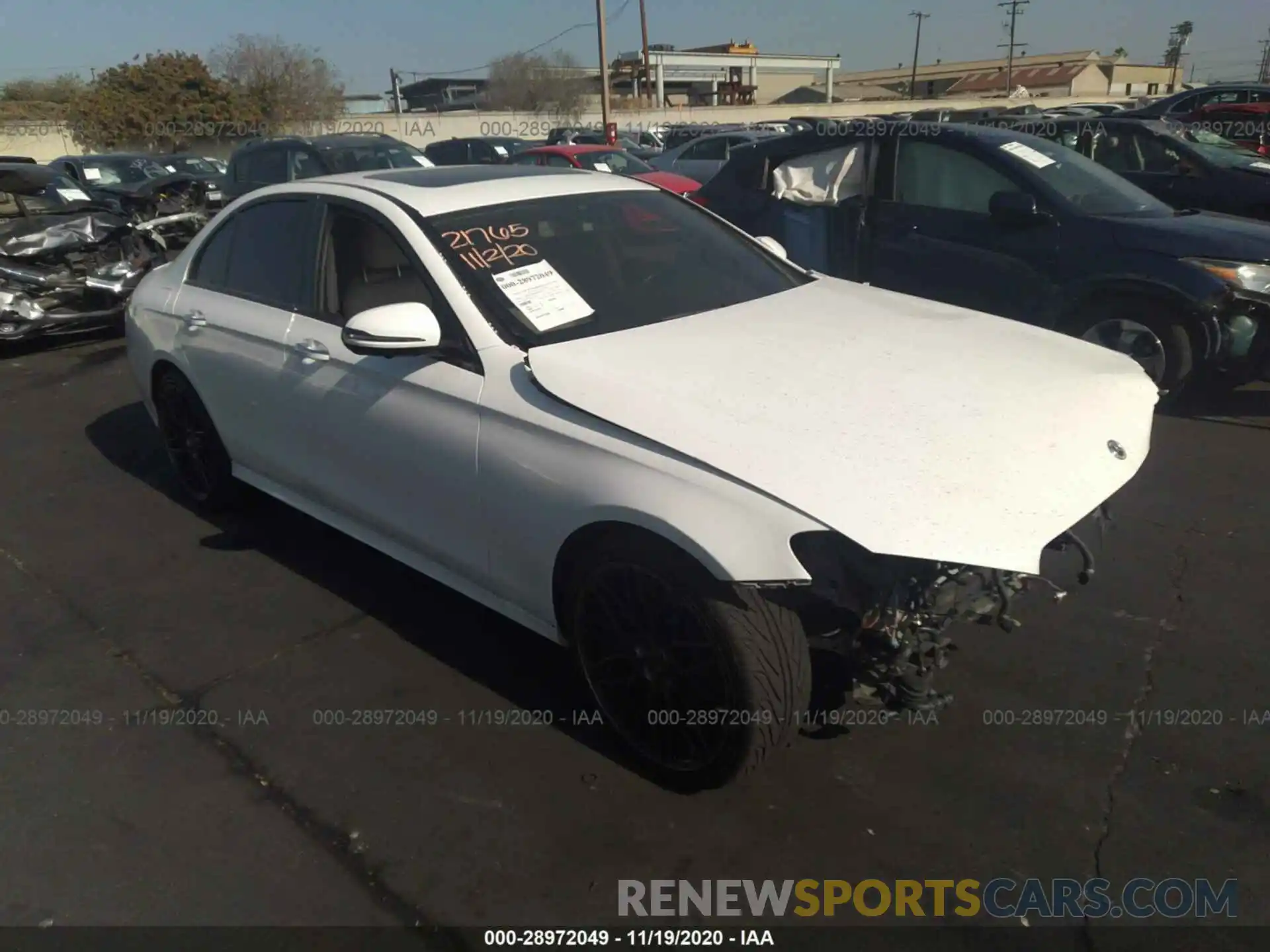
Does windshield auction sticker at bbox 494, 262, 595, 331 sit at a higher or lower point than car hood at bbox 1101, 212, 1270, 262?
higher

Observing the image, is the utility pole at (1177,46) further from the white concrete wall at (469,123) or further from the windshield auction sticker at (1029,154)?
the windshield auction sticker at (1029,154)

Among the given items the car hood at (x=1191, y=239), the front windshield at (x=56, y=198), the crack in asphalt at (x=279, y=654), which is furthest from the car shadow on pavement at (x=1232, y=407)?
the front windshield at (x=56, y=198)

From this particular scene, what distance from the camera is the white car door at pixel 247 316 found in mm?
3740

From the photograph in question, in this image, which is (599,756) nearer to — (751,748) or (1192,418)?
(751,748)

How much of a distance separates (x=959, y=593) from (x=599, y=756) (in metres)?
1.18

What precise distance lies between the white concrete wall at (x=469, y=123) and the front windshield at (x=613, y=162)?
64.7ft

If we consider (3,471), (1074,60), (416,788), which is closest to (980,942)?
(416,788)

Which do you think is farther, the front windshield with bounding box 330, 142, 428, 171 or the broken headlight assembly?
the front windshield with bounding box 330, 142, 428, 171

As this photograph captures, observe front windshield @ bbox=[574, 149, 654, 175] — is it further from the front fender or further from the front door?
the front fender

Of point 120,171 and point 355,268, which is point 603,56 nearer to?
point 120,171

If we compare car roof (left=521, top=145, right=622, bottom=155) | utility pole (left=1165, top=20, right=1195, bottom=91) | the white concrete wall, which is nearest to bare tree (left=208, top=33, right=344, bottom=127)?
the white concrete wall

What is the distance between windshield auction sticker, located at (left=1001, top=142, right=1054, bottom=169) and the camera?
18.9 ft

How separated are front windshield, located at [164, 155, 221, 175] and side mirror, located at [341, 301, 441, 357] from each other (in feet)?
50.7

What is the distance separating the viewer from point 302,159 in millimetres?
10867
